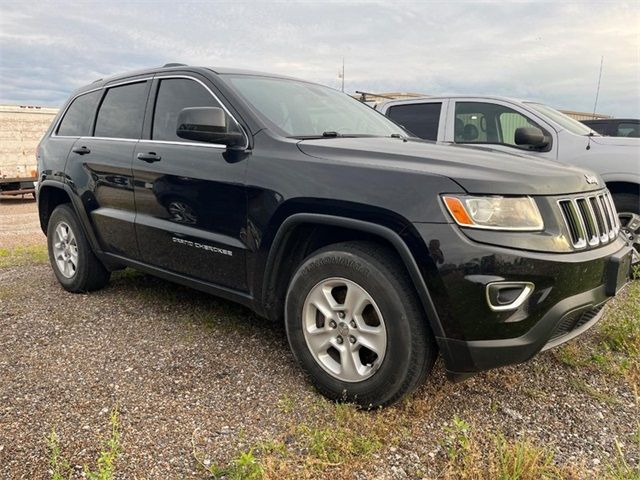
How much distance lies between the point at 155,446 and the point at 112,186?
222cm

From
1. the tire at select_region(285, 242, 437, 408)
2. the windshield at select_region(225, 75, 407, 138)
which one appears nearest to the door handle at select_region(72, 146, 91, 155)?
the windshield at select_region(225, 75, 407, 138)

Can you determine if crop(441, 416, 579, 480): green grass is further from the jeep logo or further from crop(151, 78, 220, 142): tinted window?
crop(151, 78, 220, 142): tinted window

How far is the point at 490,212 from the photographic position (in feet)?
7.19

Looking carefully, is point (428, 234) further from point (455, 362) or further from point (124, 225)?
point (124, 225)

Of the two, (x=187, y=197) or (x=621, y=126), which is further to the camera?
(x=621, y=126)

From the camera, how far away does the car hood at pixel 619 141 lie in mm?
5125

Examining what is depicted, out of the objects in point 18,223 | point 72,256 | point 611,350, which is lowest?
point 18,223

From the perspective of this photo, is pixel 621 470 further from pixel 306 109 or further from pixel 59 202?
pixel 59 202

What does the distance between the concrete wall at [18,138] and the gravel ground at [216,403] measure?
43.5 feet

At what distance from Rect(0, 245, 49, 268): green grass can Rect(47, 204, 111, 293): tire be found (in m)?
1.49

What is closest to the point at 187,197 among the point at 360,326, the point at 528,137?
the point at 360,326

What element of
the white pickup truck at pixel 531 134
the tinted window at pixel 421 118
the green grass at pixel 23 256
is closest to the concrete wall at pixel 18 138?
the green grass at pixel 23 256

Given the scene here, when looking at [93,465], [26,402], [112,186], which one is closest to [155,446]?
[93,465]

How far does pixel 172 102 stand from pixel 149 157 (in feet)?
1.40
